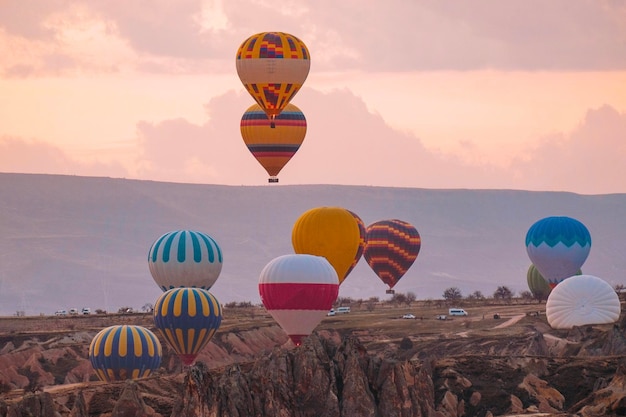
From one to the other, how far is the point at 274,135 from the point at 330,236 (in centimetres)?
800

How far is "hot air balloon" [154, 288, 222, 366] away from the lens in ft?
323

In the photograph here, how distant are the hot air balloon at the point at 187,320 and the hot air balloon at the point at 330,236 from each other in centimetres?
1994

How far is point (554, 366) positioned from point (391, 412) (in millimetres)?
16772

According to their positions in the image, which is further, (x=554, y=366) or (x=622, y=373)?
(x=554, y=366)

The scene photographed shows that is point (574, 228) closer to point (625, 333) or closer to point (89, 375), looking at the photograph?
point (625, 333)

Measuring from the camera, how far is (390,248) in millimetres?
139875

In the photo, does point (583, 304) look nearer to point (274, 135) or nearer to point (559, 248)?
point (559, 248)

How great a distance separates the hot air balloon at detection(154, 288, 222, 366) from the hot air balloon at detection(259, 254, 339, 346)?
523cm

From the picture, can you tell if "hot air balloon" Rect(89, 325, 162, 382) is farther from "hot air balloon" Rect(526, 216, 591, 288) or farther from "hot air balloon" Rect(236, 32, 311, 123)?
"hot air balloon" Rect(526, 216, 591, 288)

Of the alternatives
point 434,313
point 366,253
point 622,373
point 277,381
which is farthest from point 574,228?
point 277,381

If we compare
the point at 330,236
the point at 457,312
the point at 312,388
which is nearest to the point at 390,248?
the point at 457,312

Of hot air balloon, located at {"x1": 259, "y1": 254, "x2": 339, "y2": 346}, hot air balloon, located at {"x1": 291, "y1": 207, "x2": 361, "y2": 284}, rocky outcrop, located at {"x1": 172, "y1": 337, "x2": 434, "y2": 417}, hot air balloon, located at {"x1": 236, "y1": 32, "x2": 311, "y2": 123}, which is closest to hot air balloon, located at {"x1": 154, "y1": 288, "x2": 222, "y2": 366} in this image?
hot air balloon, located at {"x1": 259, "y1": 254, "x2": 339, "y2": 346}

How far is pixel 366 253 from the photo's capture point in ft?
461

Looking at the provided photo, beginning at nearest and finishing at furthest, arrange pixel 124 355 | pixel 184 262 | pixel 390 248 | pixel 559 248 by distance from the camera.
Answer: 1. pixel 124 355
2. pixel 184 262
3. pixel 559 248
4. pixel 390 248
